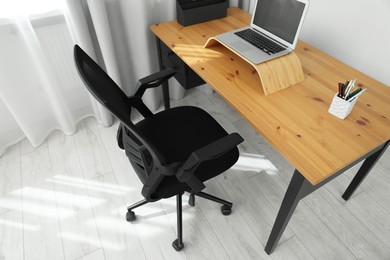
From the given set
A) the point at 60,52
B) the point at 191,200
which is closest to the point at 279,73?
the point at 191,200

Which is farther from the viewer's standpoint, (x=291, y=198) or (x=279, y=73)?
(x=279, y=73)

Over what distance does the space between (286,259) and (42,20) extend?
207 centimetres

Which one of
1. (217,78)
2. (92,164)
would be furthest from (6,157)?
(217,78)

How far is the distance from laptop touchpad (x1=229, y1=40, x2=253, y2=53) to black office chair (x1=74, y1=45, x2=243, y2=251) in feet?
1.20

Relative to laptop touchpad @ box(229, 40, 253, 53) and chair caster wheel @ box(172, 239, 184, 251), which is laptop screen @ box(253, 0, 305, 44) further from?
chair caster wheel @ box(172, 239, 184, 251)

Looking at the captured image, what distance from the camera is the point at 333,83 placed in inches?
49.8

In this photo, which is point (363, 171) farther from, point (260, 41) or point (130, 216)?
point (130, 216)

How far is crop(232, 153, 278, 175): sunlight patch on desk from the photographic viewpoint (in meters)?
1.84

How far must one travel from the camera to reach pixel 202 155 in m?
0.97

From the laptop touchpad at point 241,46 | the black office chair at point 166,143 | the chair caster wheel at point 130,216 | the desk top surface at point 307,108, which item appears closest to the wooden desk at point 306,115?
the desk top surface at point 307,108

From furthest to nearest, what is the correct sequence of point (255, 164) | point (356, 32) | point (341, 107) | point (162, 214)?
point (255, 164), point (162, 214), point (356, 32), point (341, 107)

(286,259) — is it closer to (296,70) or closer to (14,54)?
(296,70)

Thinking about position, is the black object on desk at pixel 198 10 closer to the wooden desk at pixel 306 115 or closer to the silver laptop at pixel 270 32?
the wooden desk at pixel 306 115

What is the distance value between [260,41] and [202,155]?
76 centimetres
